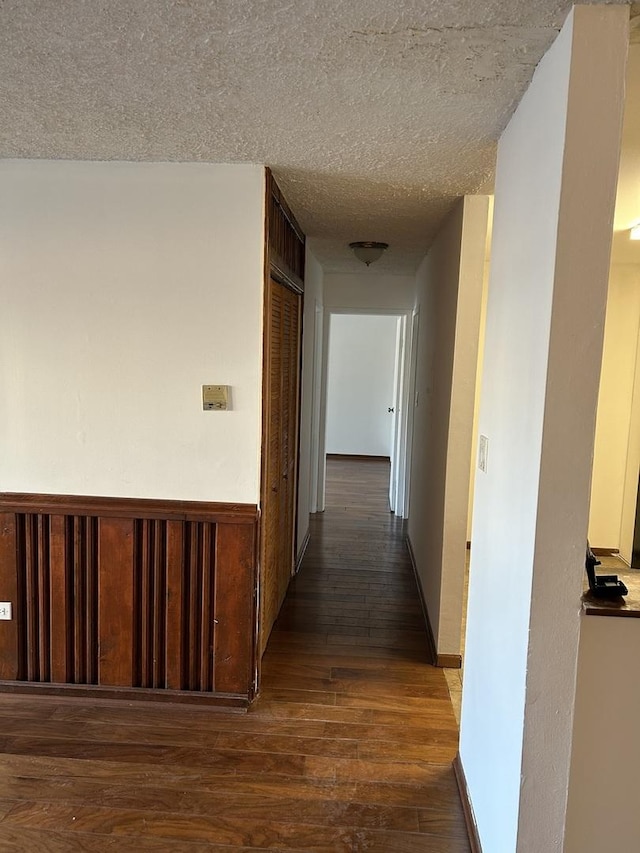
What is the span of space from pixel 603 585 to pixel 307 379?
338 centimetres

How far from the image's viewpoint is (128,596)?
2727 millimetres

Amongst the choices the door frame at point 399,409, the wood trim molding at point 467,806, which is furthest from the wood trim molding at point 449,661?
the door frame at point 399,409

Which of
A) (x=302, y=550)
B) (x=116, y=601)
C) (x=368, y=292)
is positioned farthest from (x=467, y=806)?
(x=368, y=292)

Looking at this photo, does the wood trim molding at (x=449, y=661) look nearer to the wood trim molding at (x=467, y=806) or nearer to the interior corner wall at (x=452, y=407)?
Result: the interior corner wall at (x=452, y=407)

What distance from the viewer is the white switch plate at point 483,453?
2.10 m

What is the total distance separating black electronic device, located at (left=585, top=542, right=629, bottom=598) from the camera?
5.12 ft

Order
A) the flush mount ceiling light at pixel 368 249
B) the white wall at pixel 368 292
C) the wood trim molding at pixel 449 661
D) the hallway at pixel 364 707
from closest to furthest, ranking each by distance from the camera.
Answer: the hallway at pixel 364 707 → the wood trim molding at pixel 449 661 → the flush mount ceiling light at pixel 368 249 → the white wall at pixel 368 292

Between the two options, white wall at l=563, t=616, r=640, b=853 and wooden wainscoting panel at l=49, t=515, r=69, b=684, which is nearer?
white wall at l=563, t=616, r=640, b=853

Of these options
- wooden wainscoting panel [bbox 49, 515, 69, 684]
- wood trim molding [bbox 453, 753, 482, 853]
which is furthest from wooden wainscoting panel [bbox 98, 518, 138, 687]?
wood trim molding [bbox 453, 753, 482, 853]

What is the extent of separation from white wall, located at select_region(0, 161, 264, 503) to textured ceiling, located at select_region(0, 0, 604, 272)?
166 mm

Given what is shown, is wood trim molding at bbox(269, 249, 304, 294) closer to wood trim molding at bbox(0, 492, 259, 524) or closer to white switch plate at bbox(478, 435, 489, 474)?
wood trim molding at bbox(0, 492, 259, 524)

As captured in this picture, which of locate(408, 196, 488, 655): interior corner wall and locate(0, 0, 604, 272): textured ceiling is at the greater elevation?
locate(0, 0, 604, 272): textured ceiling

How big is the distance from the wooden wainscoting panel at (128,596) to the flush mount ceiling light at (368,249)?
7.37 ft

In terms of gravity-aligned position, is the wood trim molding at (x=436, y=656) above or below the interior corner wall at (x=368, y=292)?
below
